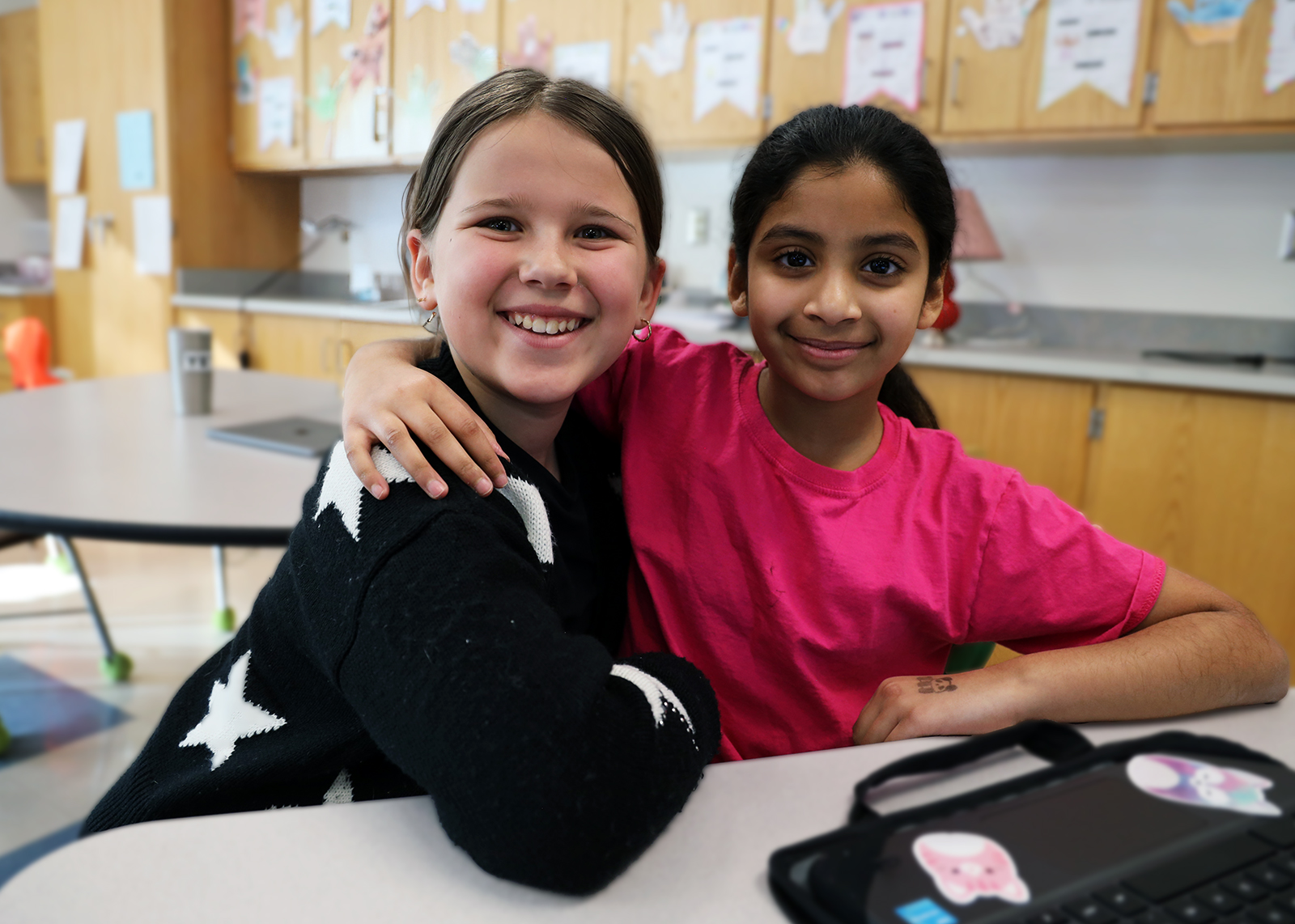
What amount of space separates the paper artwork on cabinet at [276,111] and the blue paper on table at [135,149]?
514mm

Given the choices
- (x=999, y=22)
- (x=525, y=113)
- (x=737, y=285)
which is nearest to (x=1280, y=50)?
(x=999, y=22)

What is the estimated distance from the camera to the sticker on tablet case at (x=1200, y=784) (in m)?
0.42

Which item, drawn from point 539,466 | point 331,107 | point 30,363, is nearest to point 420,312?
point 539,466

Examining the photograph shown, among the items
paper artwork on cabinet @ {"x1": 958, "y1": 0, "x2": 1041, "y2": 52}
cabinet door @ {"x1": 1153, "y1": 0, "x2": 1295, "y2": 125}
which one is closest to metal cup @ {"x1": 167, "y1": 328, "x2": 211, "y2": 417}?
paper artwork on cabinet @ {"x1": 958, "y1": 0, "x2": 1041, "y2": 52}

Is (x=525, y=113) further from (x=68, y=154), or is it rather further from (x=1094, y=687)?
(x=68, y=154)

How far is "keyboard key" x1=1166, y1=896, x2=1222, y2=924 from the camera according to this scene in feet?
1.13

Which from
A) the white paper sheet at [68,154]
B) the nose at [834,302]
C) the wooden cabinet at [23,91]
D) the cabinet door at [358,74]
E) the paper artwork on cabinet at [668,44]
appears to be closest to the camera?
the nose at [834,302]

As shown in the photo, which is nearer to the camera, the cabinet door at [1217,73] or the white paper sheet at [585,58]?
the cabinet door at [1217,73]

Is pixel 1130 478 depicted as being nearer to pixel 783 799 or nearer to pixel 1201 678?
pixel 1201 678

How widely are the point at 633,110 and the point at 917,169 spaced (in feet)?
0.86

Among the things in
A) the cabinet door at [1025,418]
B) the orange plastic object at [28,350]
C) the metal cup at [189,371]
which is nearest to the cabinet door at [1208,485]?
the cabinet door at [1025,418]

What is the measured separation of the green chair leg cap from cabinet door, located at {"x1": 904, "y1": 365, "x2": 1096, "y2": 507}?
6.93 feet

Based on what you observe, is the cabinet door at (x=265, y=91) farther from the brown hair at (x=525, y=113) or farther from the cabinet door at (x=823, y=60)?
the brown hair at (x=525, y=113)

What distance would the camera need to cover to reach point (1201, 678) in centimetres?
61
